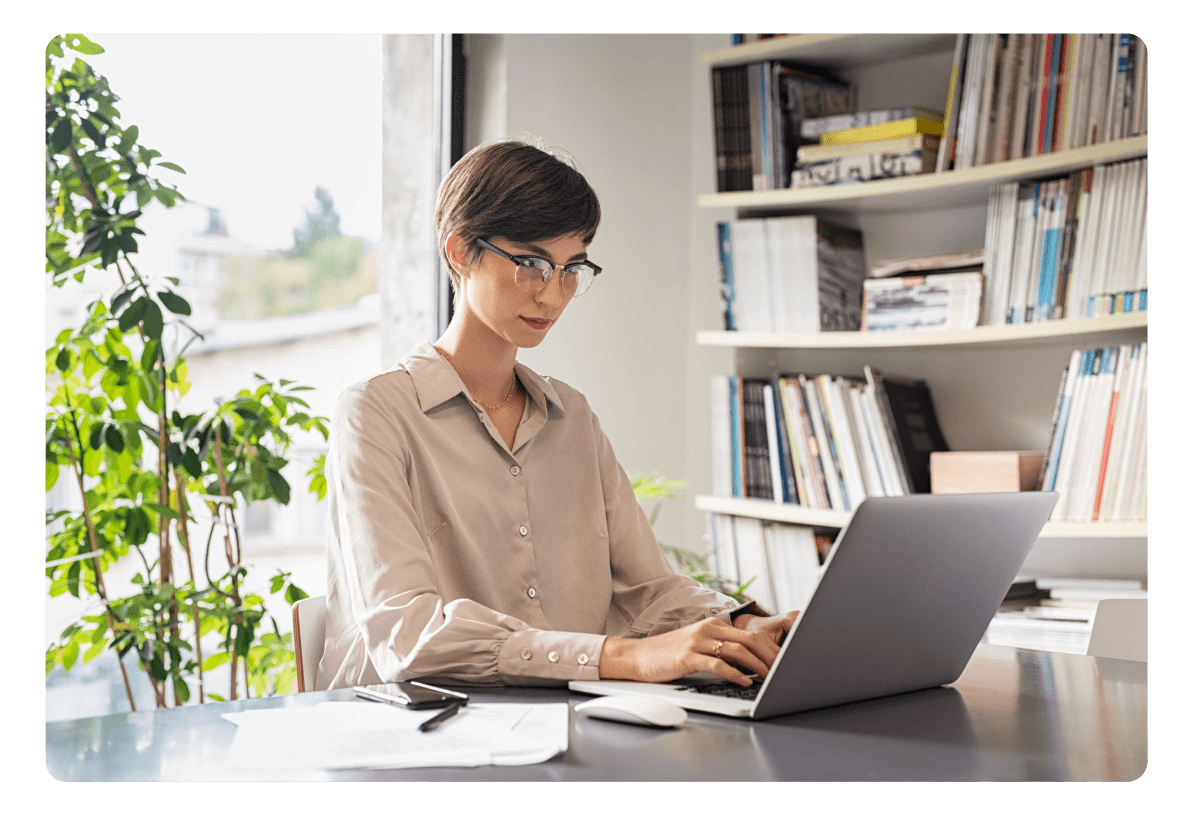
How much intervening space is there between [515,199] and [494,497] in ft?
1.29

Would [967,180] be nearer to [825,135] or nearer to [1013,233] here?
[1013,233]

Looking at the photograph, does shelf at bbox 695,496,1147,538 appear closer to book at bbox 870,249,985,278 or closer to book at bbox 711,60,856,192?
book at bbox 870,249,985,278

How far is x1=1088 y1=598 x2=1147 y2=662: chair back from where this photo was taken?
5.46 feet

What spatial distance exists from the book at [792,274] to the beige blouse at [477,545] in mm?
1121

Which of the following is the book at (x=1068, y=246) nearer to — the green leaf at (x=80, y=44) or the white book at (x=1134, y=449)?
the white book at (x=1134, y=449)

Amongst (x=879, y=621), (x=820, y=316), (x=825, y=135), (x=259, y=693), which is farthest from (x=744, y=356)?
(x=879, y=621)

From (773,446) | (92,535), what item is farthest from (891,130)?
(92,535)

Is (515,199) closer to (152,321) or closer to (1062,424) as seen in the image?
(152,321)

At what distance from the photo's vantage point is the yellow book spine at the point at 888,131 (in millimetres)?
2391

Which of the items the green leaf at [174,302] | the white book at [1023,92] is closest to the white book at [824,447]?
the white book at [1023,92]

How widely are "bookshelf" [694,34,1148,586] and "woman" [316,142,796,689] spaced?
1066 millimetres

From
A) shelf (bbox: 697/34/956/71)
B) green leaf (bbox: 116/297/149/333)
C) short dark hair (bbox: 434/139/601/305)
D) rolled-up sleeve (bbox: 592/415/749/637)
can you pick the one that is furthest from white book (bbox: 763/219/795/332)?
green leaf (bbox: 116/297/149/333)

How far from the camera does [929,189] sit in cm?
239

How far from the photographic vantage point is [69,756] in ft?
2.70
